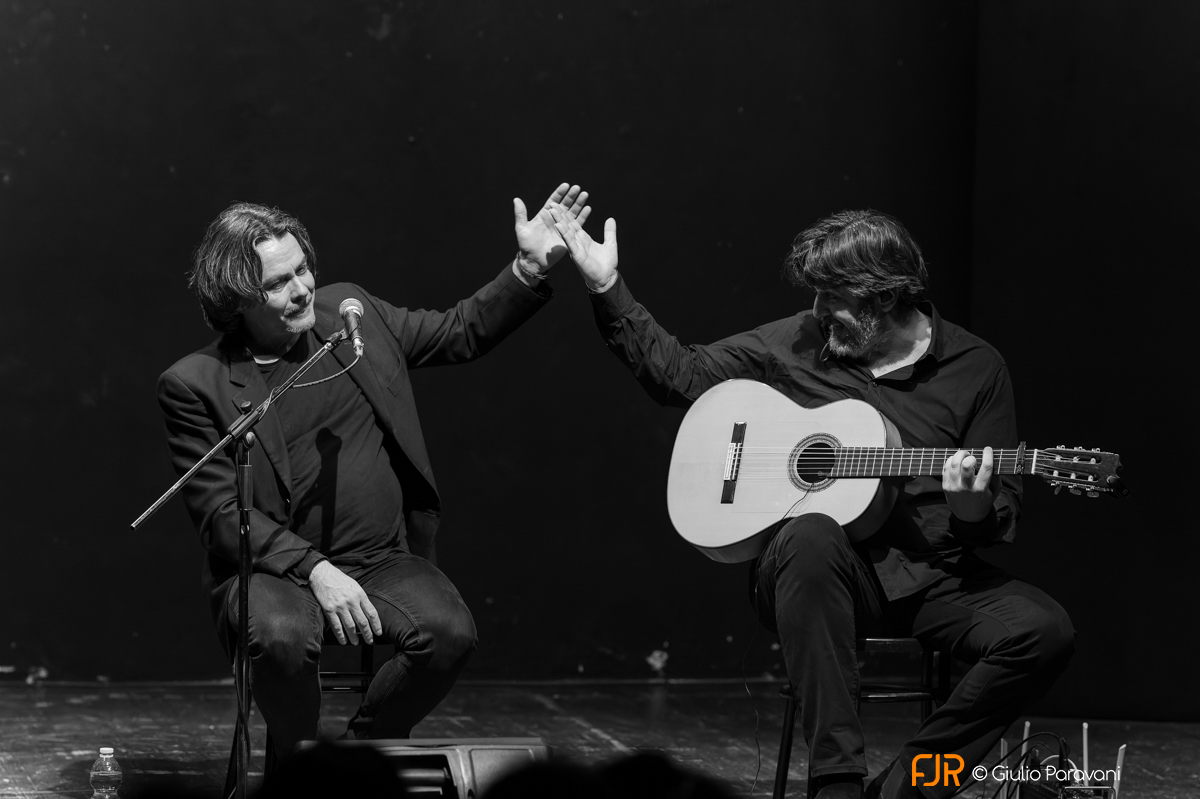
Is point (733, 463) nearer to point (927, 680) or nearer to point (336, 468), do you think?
point (927, 680)

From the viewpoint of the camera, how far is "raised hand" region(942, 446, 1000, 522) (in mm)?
2928

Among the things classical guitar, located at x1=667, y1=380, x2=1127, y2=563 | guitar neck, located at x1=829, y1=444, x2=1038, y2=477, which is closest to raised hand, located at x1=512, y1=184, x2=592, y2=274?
classical guitar, located at x1=667, y1=380, x2=1127, y2=563

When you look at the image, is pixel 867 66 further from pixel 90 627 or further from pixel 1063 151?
pixel 90 627

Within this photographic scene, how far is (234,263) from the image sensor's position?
3.17m

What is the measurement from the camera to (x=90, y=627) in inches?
186

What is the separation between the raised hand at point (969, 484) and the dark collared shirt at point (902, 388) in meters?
0.04

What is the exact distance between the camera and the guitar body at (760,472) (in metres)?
3.13

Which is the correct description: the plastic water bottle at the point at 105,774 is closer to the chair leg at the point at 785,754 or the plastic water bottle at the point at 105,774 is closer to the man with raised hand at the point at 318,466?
the man with raised hand at the point at 318,466

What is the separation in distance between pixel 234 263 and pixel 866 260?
1.47 metres

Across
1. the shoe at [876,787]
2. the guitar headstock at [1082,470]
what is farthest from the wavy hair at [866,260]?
the shoe at [876,787]

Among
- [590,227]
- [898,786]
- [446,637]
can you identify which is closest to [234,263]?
[446,637]

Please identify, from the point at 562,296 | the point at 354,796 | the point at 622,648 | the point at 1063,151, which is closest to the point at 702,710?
the point at 622,648

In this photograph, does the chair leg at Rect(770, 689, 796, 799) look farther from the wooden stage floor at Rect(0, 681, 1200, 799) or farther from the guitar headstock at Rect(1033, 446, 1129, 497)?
the guitar headstock at Rect(1033, 446, 1129, 497)

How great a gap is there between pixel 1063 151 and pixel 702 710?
220cm
